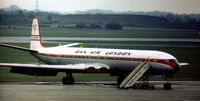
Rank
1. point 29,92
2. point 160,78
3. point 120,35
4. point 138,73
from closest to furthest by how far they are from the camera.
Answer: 1. point 29,92
2. point 138,73
3. point 160,78
4. point 120,35

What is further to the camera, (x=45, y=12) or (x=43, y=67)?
(x=45, y=12)

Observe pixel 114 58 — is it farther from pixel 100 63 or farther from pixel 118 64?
pixel 100 63

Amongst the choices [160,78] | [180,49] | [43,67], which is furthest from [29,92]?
[180,49]

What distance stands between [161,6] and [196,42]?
8.62 meters

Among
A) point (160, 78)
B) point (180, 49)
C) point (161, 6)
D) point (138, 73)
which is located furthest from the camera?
point (161, 6)

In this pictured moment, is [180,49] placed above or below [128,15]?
below

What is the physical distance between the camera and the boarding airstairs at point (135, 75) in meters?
31.3

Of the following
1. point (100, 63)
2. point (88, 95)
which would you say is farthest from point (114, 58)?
point (88, 95)

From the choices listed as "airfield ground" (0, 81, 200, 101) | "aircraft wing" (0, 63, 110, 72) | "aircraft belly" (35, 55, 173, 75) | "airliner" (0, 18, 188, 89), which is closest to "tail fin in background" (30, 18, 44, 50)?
"aircraft belly" (35, 55, 173, 75)

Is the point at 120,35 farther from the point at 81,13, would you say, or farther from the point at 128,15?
the point at 81,13

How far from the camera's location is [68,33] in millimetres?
82438

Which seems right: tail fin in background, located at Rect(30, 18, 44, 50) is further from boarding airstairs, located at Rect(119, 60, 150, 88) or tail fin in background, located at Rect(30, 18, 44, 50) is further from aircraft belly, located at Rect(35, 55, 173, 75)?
boarding airstairs, located at Rect(119, 60, 150, 88)

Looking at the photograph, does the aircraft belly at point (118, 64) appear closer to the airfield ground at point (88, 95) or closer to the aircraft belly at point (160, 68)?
the aircraft belly at point (160, 68)

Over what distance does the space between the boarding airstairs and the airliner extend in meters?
0.70
